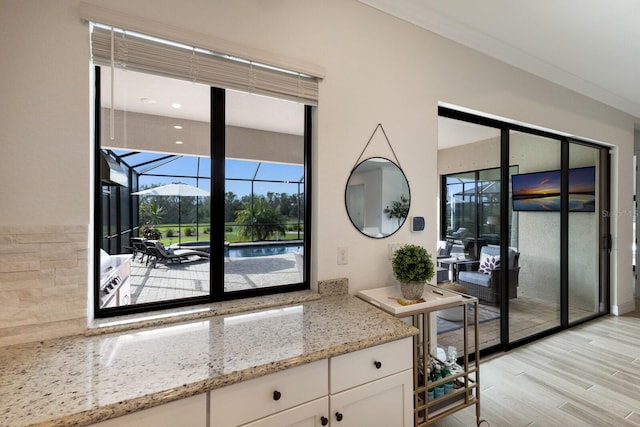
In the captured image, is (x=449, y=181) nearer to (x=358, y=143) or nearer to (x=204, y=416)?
(x=358, y=143)

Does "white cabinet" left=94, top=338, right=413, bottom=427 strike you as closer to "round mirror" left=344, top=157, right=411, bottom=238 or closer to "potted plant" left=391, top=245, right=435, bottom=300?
"potted plant" left=391, top=245, right=435, bottom=300

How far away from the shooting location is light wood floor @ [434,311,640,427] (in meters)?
1.90

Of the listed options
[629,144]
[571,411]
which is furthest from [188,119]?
[629,144]

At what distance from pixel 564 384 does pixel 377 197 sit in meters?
2.14

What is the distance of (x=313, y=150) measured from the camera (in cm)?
180

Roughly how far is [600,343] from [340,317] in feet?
10.7

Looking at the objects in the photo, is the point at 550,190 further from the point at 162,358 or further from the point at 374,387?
the point at 162,358

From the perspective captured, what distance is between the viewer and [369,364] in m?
1.22

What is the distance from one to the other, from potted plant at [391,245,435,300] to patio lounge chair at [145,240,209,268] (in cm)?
115

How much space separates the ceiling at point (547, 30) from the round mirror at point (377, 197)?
1095mm

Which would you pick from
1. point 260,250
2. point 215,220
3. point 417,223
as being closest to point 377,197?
point 417,223

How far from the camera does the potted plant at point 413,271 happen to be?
167cm

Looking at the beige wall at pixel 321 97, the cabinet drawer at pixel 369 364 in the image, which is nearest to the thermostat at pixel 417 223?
the beige wall at pixel 321 97

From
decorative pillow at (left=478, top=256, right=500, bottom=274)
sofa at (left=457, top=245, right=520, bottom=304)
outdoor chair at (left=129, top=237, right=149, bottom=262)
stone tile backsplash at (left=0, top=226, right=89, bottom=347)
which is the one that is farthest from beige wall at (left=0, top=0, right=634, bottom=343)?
decorative pillow at (left=478, top=256, right=500, bottom=274)
